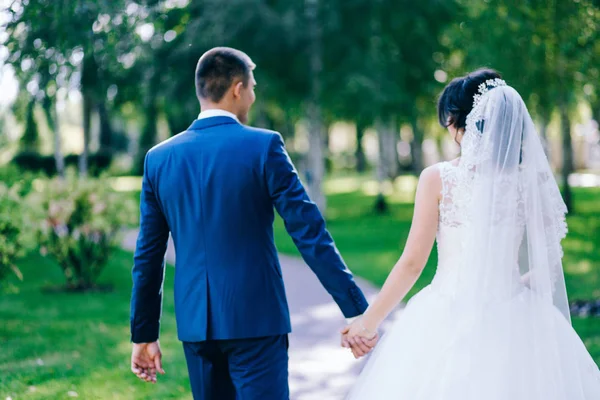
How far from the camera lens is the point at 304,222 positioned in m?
3.33

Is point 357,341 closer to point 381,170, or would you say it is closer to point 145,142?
point 381,170

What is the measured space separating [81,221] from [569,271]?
24.9 ft

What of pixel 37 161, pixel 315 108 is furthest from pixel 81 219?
pixel 37 161

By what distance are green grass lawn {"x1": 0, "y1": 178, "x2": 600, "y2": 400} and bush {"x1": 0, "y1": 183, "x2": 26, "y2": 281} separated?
334 mm

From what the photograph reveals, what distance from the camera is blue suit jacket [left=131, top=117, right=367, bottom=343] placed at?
130 inches

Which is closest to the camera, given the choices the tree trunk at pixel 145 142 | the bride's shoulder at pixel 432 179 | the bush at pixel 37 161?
the bride's shoulder at pixel 432 179

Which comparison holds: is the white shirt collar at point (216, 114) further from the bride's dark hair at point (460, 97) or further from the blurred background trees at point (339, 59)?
the blurred background trees at point (339, 59)

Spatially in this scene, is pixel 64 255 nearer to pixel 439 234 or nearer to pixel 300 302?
pixel 300 302

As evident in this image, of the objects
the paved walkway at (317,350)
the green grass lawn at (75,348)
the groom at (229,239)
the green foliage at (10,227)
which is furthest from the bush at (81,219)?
the groom at (229,239)

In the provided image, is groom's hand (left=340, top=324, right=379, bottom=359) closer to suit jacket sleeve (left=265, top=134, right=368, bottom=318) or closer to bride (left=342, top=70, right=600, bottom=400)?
bride (left=342, top=70, right=600, bottom=400)

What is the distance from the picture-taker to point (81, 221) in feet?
36.4

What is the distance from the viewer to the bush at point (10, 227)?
7.96 metres

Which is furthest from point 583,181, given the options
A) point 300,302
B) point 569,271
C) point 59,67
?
point 59,67

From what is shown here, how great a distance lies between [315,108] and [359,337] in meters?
16.3
